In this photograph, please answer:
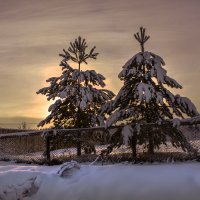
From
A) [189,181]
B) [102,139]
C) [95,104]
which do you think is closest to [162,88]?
[102,139]

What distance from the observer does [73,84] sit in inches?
790

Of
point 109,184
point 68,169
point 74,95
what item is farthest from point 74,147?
point 109,184

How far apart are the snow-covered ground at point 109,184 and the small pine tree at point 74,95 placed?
437 inches

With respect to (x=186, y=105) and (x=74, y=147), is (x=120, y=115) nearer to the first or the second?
(x=186, y=105)

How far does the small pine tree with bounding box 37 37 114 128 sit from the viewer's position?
19.4 meters

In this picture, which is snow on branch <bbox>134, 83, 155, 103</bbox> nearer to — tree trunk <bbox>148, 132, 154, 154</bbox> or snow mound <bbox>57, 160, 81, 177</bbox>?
tree trunk <bbox>148, 132, 154, 154</bbox>

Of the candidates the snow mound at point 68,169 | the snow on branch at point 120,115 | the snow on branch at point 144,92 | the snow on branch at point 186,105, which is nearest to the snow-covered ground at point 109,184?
the snow mound at point 68,169

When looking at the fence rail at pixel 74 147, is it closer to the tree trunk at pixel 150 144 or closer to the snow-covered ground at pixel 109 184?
the tree trunk at pixel 150 144

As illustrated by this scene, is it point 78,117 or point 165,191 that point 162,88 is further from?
point 165,191

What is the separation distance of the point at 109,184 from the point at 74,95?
43.4ft

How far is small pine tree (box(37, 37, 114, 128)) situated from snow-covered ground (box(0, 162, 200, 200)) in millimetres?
11108

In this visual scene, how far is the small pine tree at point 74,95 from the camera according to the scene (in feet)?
63.7

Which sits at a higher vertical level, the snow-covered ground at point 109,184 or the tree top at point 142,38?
the tree top at point 142,38

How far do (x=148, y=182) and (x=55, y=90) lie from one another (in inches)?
546
